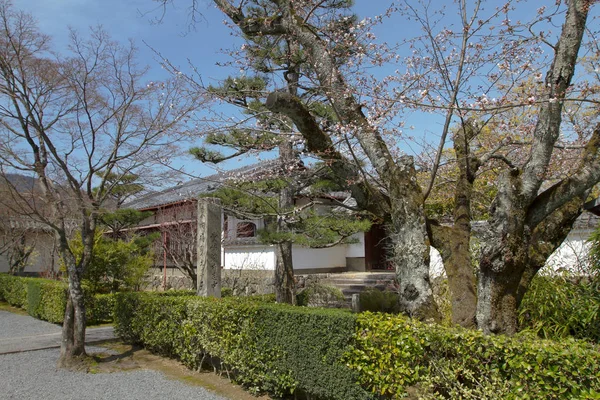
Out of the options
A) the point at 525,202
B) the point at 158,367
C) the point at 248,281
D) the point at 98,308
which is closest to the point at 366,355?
Result: the point at 525,202

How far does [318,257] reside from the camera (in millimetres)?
15086

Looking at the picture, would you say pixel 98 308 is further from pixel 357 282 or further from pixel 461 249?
pixel 461 249

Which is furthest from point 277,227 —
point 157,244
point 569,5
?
point 157,244

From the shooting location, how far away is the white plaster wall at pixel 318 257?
47.4 feet

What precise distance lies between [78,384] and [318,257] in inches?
382

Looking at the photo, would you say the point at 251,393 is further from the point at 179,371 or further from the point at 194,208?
the point at 194,208

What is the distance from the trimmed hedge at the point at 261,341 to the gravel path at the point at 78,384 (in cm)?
54

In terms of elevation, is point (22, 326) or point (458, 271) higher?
point (458, 271)

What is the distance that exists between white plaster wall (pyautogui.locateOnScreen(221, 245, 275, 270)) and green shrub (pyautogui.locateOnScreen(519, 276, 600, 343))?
900cm

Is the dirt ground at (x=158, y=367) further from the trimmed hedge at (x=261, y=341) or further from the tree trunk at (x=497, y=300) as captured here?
the tree trunk at (x=497, y=300)

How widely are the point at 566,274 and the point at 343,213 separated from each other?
4.32 metres

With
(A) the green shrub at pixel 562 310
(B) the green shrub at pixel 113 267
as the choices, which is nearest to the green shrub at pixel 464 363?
(A) the green shrub at pixel 562 310

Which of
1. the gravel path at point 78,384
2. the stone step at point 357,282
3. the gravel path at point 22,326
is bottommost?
the gravel path at point 78,384

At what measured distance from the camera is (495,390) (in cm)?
353
